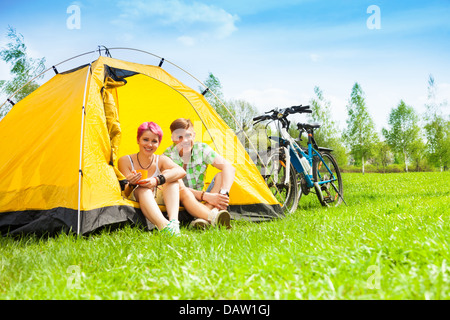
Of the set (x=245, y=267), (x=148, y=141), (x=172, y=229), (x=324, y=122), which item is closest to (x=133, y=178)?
(x=148, y=141)

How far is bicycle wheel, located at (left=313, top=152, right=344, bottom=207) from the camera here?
5549 millimetres

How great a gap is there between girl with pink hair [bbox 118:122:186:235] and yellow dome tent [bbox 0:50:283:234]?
15 cm

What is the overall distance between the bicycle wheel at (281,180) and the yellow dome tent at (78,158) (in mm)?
383

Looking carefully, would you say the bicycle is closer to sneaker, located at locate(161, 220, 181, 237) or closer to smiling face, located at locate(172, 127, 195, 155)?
smiling face, located at locate(172, 127, 195, 155)

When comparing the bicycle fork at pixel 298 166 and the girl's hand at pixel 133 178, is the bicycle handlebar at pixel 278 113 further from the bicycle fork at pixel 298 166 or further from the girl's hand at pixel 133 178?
the girl's hand at pixel 133 178

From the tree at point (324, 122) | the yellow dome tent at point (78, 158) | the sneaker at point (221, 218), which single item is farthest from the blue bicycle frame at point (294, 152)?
the tree at point (324, 122)

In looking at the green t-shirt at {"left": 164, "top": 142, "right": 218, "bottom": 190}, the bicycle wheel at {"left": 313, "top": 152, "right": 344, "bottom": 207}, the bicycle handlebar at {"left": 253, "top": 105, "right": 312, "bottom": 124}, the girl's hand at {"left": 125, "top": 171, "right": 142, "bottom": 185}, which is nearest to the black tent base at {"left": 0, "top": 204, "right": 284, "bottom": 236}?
the girl's hand at {"left": 125, "top": 171, "right": 142, "bottom": 185}

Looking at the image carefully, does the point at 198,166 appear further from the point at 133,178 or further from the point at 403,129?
the point at 403,129

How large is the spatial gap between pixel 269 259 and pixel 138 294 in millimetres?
766

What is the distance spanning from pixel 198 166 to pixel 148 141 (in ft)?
2.18

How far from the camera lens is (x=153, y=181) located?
3.56 meters

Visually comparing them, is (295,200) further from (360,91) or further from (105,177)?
(360,91)

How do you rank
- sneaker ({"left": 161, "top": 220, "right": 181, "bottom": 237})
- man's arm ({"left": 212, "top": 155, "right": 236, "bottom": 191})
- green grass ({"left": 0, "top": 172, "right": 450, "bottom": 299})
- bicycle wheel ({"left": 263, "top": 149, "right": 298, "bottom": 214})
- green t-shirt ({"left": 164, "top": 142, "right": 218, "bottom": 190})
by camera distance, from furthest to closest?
bicycle wheel ({"left": 263, "top": 149, "right": 298, "bottom": 214}), green t-shirt ({"left": 164, "top": 142, "right": 218, "bottom": 190}), man's arm ({"left": 212, "top": 155, "right": 236, "bottom": 191}), sneaker ({"left": 161, "top": 220, "right": 181, "bottom": 237}), green grass ({"left": 0, "top": 172, "right": 450, "bottom": 299})
